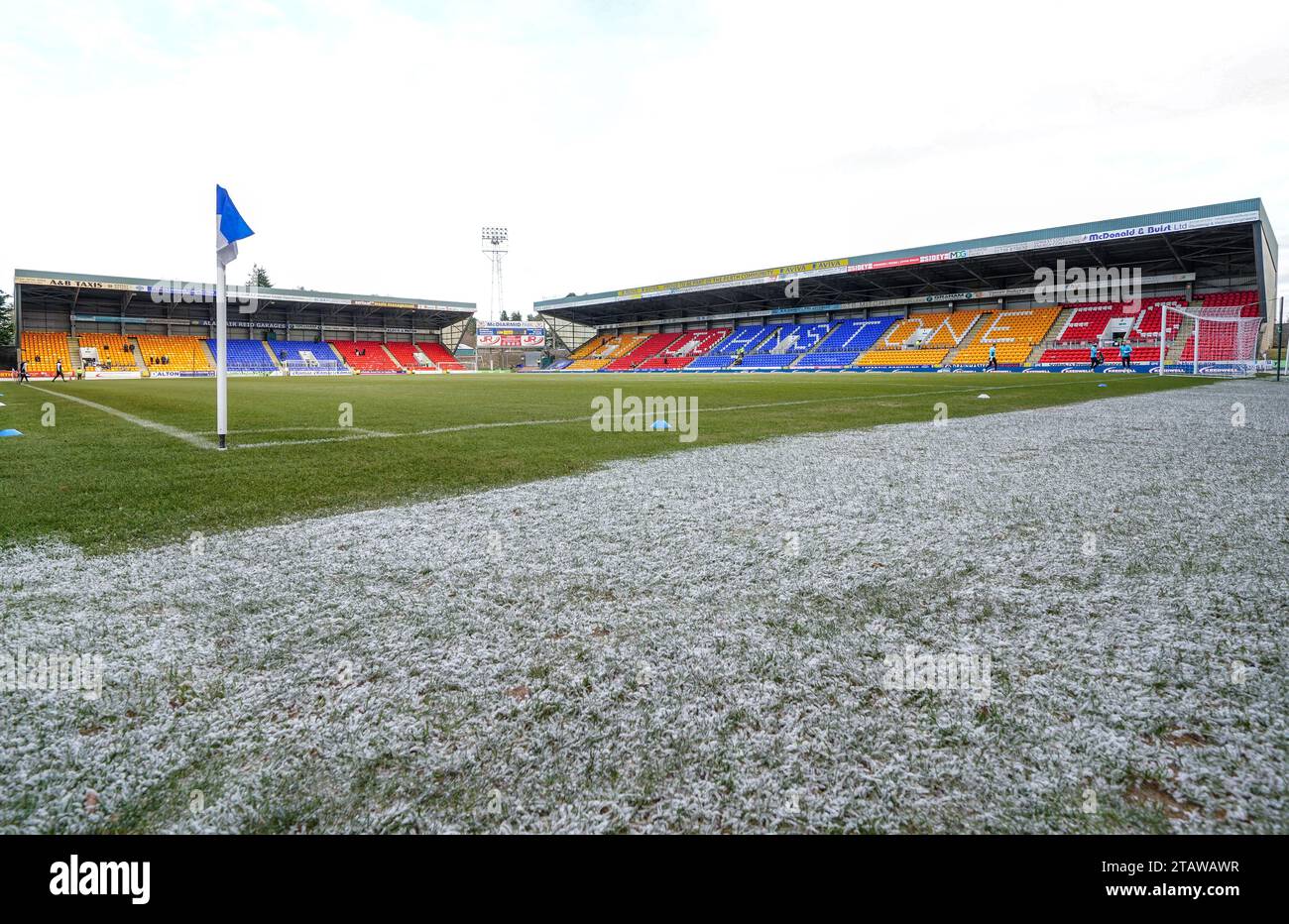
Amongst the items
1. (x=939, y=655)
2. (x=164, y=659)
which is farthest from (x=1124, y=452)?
(x=164, y=659)

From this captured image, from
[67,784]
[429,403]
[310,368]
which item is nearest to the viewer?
[67,784]

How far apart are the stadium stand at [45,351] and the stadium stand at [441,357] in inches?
1069

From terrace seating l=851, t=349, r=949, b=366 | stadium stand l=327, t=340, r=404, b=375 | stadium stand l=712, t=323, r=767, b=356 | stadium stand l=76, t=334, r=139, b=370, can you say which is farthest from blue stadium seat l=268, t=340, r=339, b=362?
terrace seating l=851, t=349, r=949, b=366

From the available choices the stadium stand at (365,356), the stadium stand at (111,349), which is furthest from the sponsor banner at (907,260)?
the stadium stand at (111,349)

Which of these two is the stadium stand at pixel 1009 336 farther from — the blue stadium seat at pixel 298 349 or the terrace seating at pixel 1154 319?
the blue stadium seat at pixel 298 349

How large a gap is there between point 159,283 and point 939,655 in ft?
192

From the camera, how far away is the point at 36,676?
5.85 feet

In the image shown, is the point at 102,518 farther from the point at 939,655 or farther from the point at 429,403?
the point at 429,403

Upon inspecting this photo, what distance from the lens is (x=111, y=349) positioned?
4844 centimetres

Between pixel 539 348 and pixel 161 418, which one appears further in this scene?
pixel 539 348

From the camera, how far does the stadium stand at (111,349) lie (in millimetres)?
46531

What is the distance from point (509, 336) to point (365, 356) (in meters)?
18.6

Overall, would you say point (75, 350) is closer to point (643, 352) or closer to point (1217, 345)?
point (643, 352)
